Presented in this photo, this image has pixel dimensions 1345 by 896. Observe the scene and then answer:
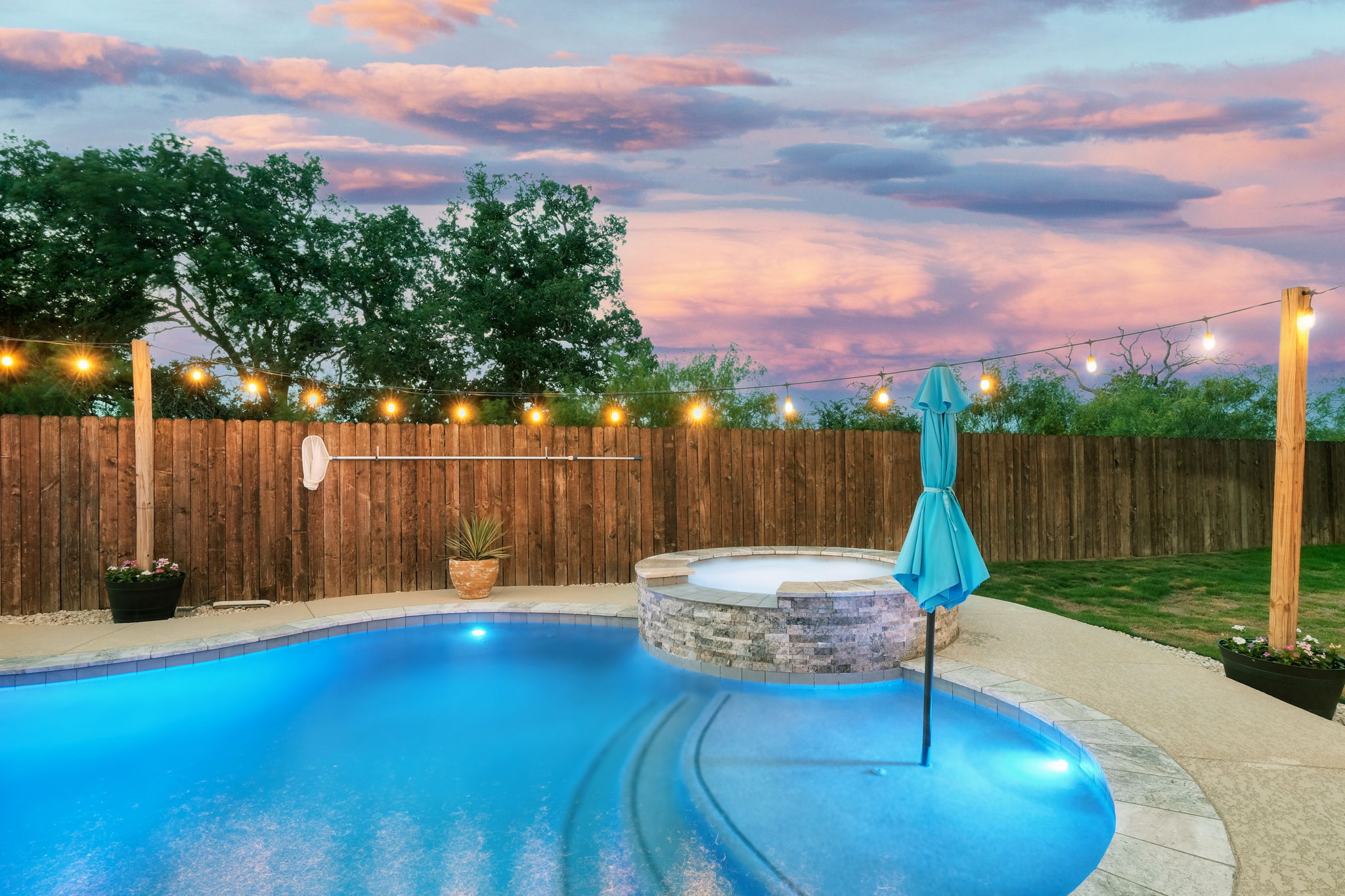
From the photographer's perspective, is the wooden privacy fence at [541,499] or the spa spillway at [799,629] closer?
the spa spillway at [799,629]

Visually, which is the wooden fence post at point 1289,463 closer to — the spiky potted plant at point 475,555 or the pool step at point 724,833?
the pool step at point 724,833

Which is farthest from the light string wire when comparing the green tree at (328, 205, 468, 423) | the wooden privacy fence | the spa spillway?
the spa spillway

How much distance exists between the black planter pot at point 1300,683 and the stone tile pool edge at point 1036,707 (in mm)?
1132

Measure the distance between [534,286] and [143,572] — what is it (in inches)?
491

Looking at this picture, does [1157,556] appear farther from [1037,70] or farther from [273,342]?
[273,342]

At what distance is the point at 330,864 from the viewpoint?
2.71 meters

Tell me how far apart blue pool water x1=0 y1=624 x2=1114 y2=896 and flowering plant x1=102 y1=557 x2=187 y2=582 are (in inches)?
58.3

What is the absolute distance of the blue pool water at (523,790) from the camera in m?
2.61

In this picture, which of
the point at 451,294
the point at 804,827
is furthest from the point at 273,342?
the point at 804,827

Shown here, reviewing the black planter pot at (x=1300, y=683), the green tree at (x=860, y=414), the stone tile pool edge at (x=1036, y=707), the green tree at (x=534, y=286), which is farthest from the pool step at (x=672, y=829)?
the green tree at (x=534, y=286)

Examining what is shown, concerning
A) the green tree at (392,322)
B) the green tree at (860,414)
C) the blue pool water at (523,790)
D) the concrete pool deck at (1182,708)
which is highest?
the green tree at (392,322)

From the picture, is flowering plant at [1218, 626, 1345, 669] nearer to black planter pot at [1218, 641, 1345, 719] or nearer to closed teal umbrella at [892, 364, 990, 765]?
Answer: black planter pot at [1218, 641, 1345, 719]

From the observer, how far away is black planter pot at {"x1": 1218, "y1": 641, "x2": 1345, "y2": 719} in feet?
11.9

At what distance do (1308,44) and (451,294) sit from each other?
52.5ft
